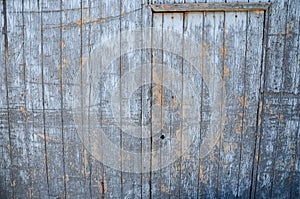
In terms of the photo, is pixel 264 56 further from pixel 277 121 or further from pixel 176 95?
pixel 176 95

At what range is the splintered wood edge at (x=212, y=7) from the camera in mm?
2094

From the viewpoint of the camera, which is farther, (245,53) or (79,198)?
Answer: (79,198)

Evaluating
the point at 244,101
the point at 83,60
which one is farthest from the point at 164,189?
the point at 83,60

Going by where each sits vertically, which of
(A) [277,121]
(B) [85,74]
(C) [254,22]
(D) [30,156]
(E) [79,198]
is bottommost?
(E) [79,198]

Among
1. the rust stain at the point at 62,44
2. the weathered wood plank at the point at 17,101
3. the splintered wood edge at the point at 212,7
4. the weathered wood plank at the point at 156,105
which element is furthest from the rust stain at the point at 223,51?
the weathered wood plank at the point at 17,101

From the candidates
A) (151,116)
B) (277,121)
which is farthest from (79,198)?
(277,121)

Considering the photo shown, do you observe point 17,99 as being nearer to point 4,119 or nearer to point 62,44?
point 4,119

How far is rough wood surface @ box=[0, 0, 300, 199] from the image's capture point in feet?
7.07

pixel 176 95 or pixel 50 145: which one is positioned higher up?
pixel 176 95

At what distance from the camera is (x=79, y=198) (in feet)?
7.79

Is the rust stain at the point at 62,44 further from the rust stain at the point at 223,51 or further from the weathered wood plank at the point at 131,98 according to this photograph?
the rust stain at the point at 223,51

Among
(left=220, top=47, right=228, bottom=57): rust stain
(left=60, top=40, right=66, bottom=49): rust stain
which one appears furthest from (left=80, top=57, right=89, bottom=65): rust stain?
(left=220, top=47, right=228, bottom=57): rust stain

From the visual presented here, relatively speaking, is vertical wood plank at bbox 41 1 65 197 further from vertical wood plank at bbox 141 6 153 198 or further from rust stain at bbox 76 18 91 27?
vertical wood plank at bbox 141 6 153 198

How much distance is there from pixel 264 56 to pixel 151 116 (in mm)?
835
